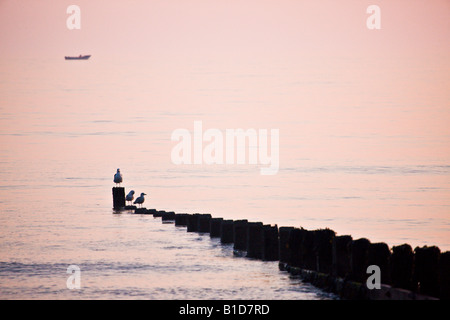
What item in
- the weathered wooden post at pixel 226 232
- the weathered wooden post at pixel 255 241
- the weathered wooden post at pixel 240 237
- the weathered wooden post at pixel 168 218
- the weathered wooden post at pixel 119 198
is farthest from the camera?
the weathered wooden post at pixel 119 198

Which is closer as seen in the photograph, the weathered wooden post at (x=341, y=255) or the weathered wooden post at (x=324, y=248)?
the weathered wooden post at (x=341, y=255)

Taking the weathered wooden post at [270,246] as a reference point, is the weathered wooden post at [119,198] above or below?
above

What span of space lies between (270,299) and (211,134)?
2224 inches

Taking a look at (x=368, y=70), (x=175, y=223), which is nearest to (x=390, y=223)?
(x=175, y=223)

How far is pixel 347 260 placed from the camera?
12.9 meters

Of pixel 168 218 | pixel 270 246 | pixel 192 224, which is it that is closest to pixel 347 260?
pixel 270 246

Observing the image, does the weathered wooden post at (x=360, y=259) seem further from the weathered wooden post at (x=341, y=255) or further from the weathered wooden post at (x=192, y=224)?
the weathered wooden post at (x=192, y=224)

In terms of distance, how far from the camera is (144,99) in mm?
103188

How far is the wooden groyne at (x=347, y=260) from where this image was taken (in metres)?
10.9

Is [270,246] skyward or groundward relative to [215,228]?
groundward

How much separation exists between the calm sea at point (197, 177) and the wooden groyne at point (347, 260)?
39 centimetres

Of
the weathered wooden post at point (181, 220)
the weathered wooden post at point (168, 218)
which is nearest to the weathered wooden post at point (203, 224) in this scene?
the weathered wooden post at point (181, 220)

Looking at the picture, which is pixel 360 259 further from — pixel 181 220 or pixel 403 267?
pixel 181 220

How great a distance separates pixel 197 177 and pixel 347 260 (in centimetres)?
3499
